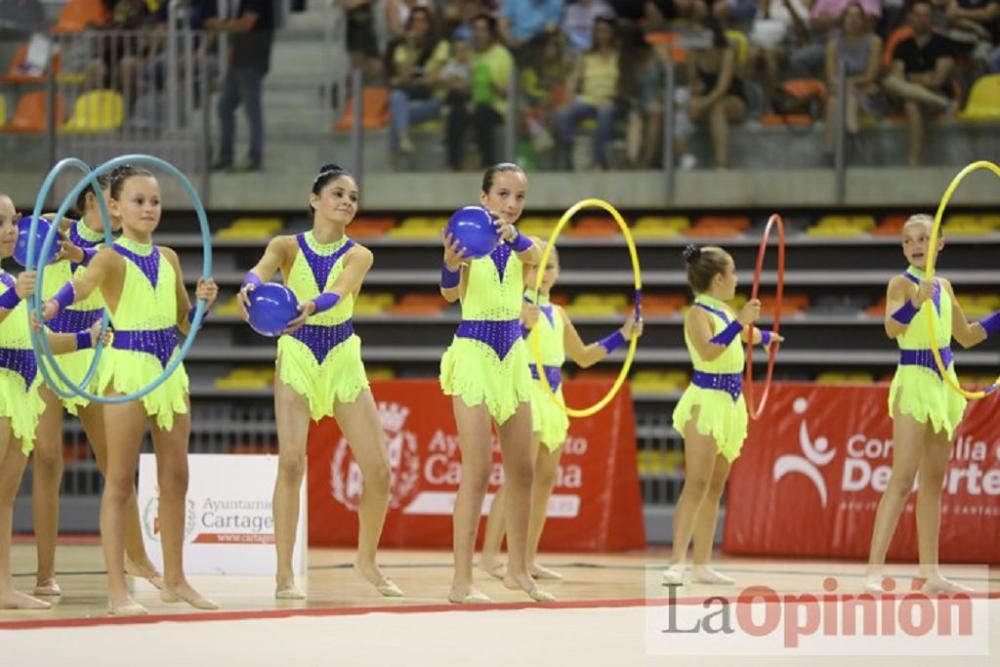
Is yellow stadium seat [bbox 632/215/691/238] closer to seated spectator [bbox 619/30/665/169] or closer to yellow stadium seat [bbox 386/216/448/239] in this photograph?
seated spectator [bbox 619/30/665/169]

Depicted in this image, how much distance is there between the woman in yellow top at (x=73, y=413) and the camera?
848 cm

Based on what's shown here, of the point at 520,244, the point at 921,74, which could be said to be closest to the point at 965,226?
the point at 921,74

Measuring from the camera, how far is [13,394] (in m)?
7.86

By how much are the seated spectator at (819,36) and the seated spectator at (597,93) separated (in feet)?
4.73

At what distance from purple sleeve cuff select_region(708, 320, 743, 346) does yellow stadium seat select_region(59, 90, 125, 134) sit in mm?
7468

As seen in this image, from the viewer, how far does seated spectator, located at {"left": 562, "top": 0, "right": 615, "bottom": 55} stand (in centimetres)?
1472

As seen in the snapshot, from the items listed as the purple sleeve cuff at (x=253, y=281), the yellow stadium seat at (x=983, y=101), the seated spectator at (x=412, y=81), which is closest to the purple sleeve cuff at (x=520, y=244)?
the purple sleeve cuff at (x=253, y=281)

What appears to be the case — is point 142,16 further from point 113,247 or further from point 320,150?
point 113,247

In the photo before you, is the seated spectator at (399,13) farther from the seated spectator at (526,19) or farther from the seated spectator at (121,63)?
the seated spectator at (121,63)

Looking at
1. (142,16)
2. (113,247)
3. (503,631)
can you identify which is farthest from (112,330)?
(142,16)

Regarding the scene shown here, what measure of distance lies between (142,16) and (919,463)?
9.33 metres

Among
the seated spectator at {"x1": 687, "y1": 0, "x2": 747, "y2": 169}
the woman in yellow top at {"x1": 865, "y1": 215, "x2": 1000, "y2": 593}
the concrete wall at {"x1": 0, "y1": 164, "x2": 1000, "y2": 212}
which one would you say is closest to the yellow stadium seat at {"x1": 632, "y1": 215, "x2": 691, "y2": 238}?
the concrete wall at {"x1": 0, "y1": 164, "x2": 1000, "y2": 212}

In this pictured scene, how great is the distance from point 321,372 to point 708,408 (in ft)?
7.56

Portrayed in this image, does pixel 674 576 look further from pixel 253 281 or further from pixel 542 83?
pixel 542 83
